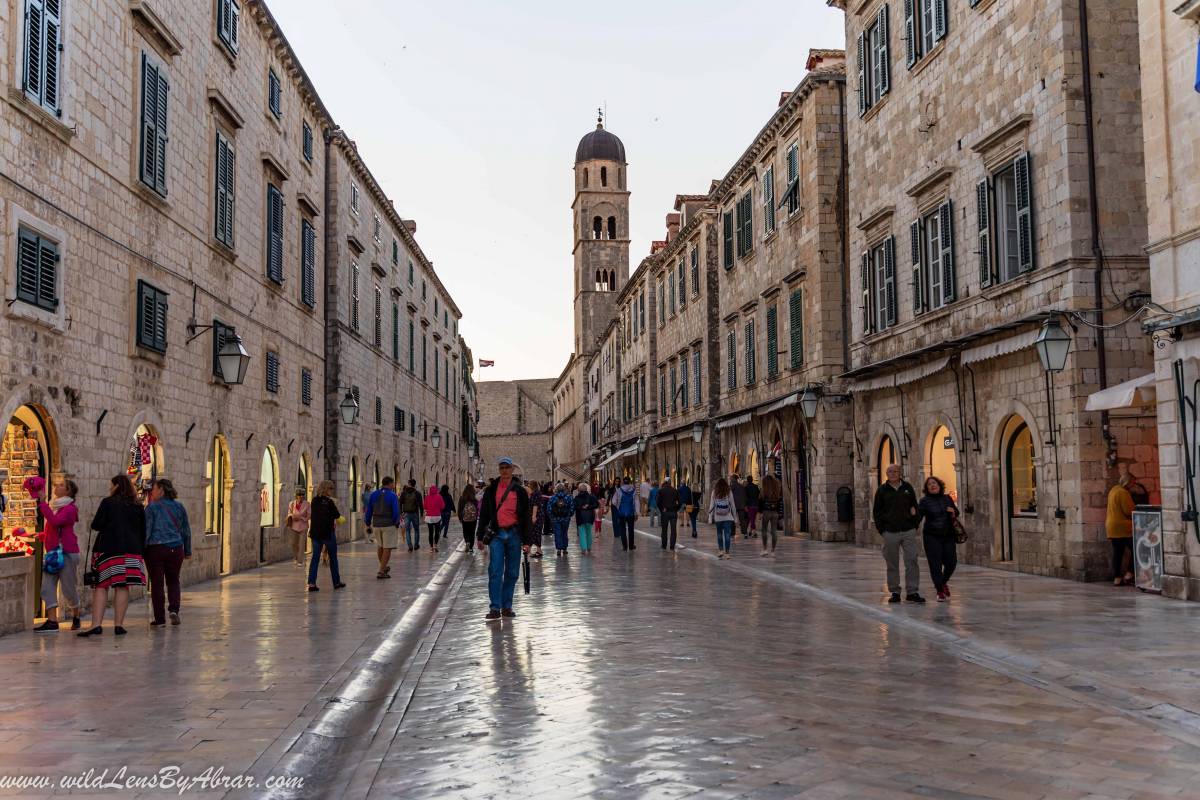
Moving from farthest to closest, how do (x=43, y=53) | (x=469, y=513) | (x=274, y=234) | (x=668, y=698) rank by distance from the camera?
(x=274, y=234), (x=469, y=513), (x=43, y=53), (x=668, y=698)

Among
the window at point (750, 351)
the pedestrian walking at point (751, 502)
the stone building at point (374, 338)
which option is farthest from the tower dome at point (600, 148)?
the pedestrian walking at point (751, 502)

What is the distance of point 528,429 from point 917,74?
9832cm

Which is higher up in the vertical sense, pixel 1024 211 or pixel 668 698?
pixel 1024 211

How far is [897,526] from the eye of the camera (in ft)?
44.5

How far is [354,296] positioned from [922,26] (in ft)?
56.1

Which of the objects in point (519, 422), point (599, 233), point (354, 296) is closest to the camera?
point (354, 296)

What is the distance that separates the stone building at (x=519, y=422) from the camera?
113 metres

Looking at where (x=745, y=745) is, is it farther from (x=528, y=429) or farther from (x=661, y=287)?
(x=528, y=429)

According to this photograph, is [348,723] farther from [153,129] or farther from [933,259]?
[933,259]

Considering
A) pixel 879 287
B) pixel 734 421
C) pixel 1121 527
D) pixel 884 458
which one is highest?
pixel 879 287

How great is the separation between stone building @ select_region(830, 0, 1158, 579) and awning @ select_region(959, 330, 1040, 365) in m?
0.03

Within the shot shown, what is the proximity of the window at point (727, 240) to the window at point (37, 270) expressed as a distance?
85.1 ft

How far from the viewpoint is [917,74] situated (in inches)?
843

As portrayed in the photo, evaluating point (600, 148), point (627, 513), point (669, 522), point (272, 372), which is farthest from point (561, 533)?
point (600, 148)
